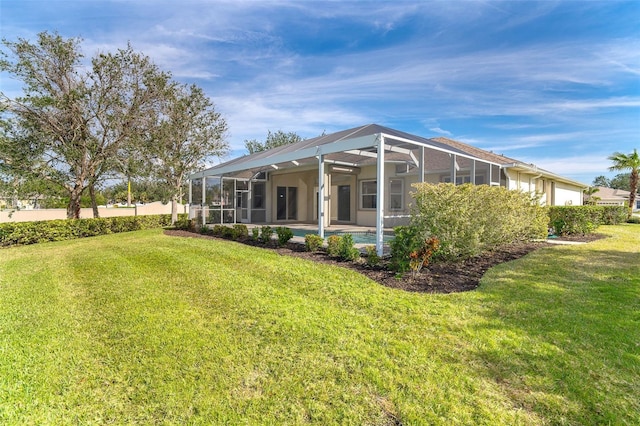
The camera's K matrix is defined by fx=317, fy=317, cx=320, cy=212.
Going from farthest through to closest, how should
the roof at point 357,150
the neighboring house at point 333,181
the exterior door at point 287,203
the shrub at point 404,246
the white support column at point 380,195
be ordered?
the exterior door at point 287,203
the neighboring house at point 333,181
the roof at point 357,150
the white support column at point 380,195
the shrub at point 404,246

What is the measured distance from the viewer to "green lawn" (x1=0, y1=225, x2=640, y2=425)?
8.33ft

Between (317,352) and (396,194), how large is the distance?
11831 mm

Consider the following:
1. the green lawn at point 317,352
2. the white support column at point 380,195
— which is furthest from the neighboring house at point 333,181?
the green lawn at point 317,352

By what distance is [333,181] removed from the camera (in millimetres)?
16078

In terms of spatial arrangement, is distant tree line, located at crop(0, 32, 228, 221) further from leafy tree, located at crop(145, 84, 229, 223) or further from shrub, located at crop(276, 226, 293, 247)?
shrub, located at crop(276, 226, 293, 247)

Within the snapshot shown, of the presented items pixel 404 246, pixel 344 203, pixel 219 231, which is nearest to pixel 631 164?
pixel 344 203

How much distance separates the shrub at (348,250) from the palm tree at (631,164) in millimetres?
28462

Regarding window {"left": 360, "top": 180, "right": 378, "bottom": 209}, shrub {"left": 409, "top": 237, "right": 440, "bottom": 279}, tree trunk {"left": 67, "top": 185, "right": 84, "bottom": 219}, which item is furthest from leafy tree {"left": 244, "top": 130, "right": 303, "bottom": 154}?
shrub {"left": 409, "top": 237, "right": 440, "bottom": 279}

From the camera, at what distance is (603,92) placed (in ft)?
47.8

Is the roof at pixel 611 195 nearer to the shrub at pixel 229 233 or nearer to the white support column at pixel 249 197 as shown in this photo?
the white support column at pixel 249 197

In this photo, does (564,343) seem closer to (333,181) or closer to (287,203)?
(333,181)

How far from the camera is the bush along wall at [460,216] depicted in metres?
7.04

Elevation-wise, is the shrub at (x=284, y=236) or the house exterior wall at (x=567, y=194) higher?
the house exterior wall at (x=567, y=194)

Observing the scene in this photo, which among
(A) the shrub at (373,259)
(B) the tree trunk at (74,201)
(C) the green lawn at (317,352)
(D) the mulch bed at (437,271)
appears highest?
(B) the tree trunk at (74,201)
